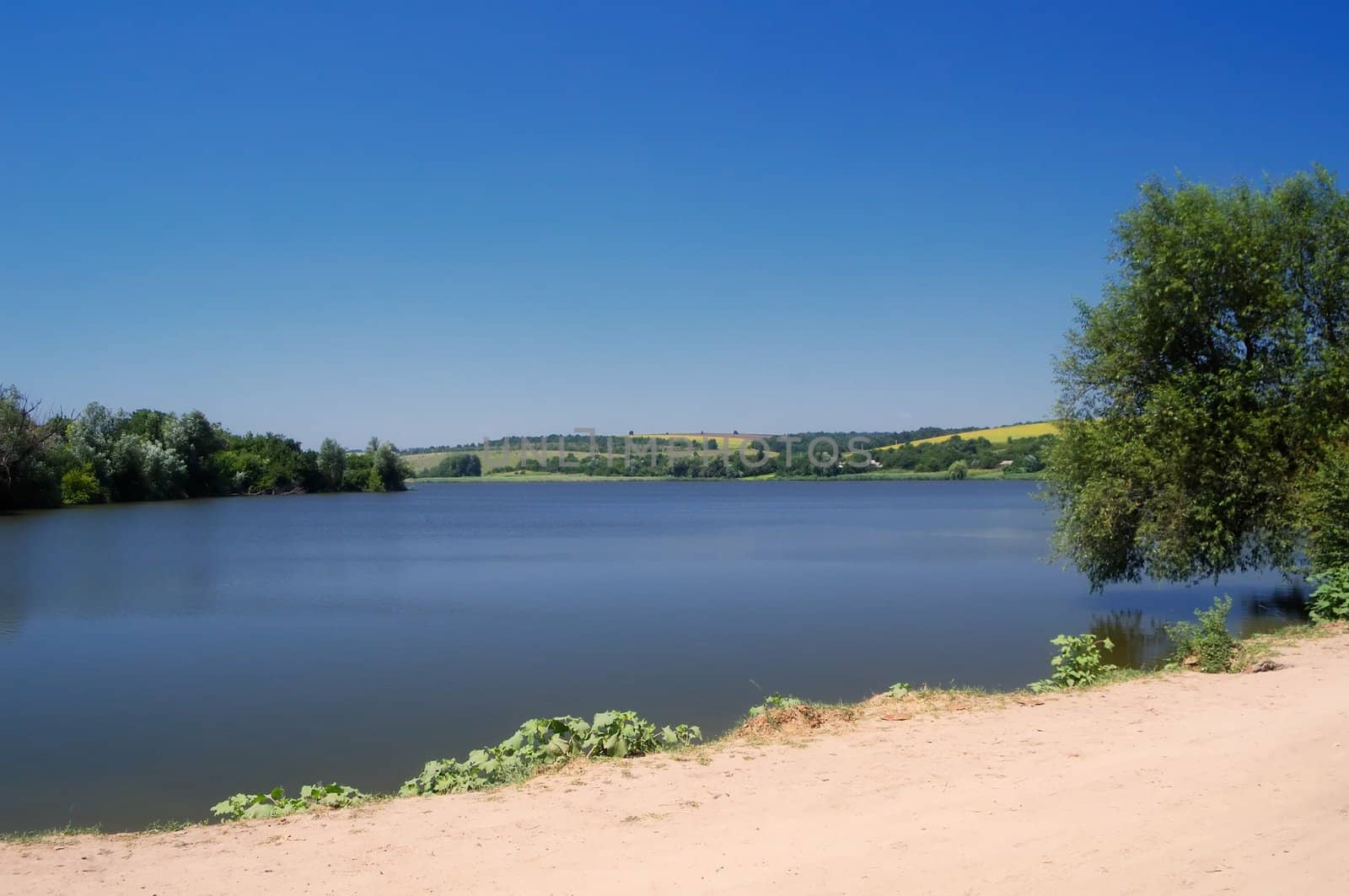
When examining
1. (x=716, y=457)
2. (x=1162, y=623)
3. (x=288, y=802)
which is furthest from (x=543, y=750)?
(x=716, y=457)

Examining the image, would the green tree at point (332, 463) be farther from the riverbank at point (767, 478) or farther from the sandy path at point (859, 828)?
the sandy path at point (859, 828)

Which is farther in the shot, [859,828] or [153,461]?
[153,461]

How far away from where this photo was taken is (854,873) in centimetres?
564

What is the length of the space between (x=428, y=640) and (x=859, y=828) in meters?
14.4

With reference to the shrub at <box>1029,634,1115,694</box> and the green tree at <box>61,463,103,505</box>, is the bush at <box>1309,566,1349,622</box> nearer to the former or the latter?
the shrub at <box>1029,634,1115,694</box>

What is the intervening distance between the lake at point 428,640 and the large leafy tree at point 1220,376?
2.08 metres

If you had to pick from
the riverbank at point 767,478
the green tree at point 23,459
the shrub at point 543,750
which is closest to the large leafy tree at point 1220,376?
the shrub at point 543,750

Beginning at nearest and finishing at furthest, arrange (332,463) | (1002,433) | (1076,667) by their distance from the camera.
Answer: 1. (1076,667)
2. (332,463)
3. (1002,433)

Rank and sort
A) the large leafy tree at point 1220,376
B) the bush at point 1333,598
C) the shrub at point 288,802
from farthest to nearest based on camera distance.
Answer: the large leafy tree at point 1220,376
the bush at point 1333,598
the shrub at point 288,802

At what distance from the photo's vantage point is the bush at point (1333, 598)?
14766 mm

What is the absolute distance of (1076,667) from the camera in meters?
11.9

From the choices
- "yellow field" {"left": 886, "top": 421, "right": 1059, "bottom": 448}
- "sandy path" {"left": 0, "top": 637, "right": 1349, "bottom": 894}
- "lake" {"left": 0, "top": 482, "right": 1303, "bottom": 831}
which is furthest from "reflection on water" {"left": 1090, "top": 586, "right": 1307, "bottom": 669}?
"yellow field" {"left": 886, "top": 421, "right": 1059, "bottom": 448}

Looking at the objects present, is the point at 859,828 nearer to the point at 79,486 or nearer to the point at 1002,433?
the point at 79,486

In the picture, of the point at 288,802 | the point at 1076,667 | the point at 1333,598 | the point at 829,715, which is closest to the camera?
the point at 288,802
